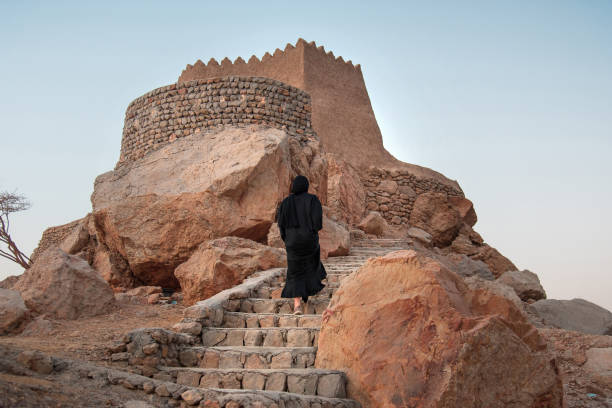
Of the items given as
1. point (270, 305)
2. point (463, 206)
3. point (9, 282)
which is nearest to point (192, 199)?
point (270, 305)

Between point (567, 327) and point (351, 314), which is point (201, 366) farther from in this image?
point (567, 327)

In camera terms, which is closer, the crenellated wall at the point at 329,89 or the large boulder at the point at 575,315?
the large boulder at the point at 575,315

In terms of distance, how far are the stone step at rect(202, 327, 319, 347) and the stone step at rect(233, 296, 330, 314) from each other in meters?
0.73

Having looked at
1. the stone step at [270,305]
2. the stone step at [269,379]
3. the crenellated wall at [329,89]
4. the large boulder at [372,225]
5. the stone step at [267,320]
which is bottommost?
the stone step at [269,379]

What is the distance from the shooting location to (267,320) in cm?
570

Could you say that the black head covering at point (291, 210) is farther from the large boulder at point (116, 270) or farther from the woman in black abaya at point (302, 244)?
the large boulder at point (116, 270)

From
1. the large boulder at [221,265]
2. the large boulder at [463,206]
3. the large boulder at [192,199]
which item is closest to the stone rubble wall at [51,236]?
the large boulder at [192,199]

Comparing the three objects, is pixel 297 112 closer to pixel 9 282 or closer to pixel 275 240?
pixel 275 240

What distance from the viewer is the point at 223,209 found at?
9375mm

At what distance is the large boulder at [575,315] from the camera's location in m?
8.93

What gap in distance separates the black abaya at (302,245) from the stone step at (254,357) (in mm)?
1222

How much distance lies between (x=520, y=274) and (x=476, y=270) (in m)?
1.55

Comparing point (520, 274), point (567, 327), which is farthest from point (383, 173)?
point (567, 327)

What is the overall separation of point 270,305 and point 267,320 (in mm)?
569
